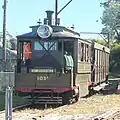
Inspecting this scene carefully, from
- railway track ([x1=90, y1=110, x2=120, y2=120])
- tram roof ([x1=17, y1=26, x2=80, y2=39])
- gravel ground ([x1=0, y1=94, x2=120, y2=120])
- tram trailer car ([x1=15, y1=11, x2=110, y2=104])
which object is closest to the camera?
railway track ([x1=90, y1=110, x2=120, y2=120])

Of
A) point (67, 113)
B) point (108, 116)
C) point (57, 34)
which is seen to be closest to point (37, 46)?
point (57, 34)

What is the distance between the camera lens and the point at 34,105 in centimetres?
1903

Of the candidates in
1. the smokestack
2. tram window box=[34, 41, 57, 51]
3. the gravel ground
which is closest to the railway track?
the gravel ground

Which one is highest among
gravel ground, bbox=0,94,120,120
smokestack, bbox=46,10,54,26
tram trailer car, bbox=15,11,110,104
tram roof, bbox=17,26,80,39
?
smokestack, bbox=46,10,54,26

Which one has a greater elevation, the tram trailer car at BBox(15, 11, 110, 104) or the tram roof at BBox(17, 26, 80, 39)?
the tram roof at BBox(17, 26, 80, 39)

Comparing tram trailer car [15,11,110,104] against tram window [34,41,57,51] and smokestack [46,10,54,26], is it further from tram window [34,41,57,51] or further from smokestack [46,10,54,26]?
smokestack [46,10,54,26]

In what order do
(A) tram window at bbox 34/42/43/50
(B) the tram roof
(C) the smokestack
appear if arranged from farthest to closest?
(C) the smokestack < (A) tram window at bbox 34/42/43/50 < (B) the tram roof

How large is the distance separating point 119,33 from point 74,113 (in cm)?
6413

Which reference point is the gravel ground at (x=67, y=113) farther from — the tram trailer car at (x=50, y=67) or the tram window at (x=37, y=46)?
the tram window at (x=37, y=46)

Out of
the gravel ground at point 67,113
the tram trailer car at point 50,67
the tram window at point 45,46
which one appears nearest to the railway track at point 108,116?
the gravel ground at point 67,113

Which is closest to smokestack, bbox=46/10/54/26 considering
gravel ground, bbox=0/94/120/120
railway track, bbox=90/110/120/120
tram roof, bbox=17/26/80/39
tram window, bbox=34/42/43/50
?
tram roof, bbox=17/26/80/39

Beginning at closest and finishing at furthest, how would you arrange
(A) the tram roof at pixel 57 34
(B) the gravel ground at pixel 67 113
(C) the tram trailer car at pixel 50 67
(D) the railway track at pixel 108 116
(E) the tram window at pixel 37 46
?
1. (D) the railway track at pixel 108 116
2. (B) the gravel ground at pixel 67 113
3. (C) the tram trailer car at pixel 50 67
4. (A) the tram roof at pixel 57 34
5. (E) the tram window at pixel 37 46

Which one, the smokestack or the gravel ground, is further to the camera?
the smokestack

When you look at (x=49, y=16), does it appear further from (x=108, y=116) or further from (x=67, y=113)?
(x=108, y=116)
